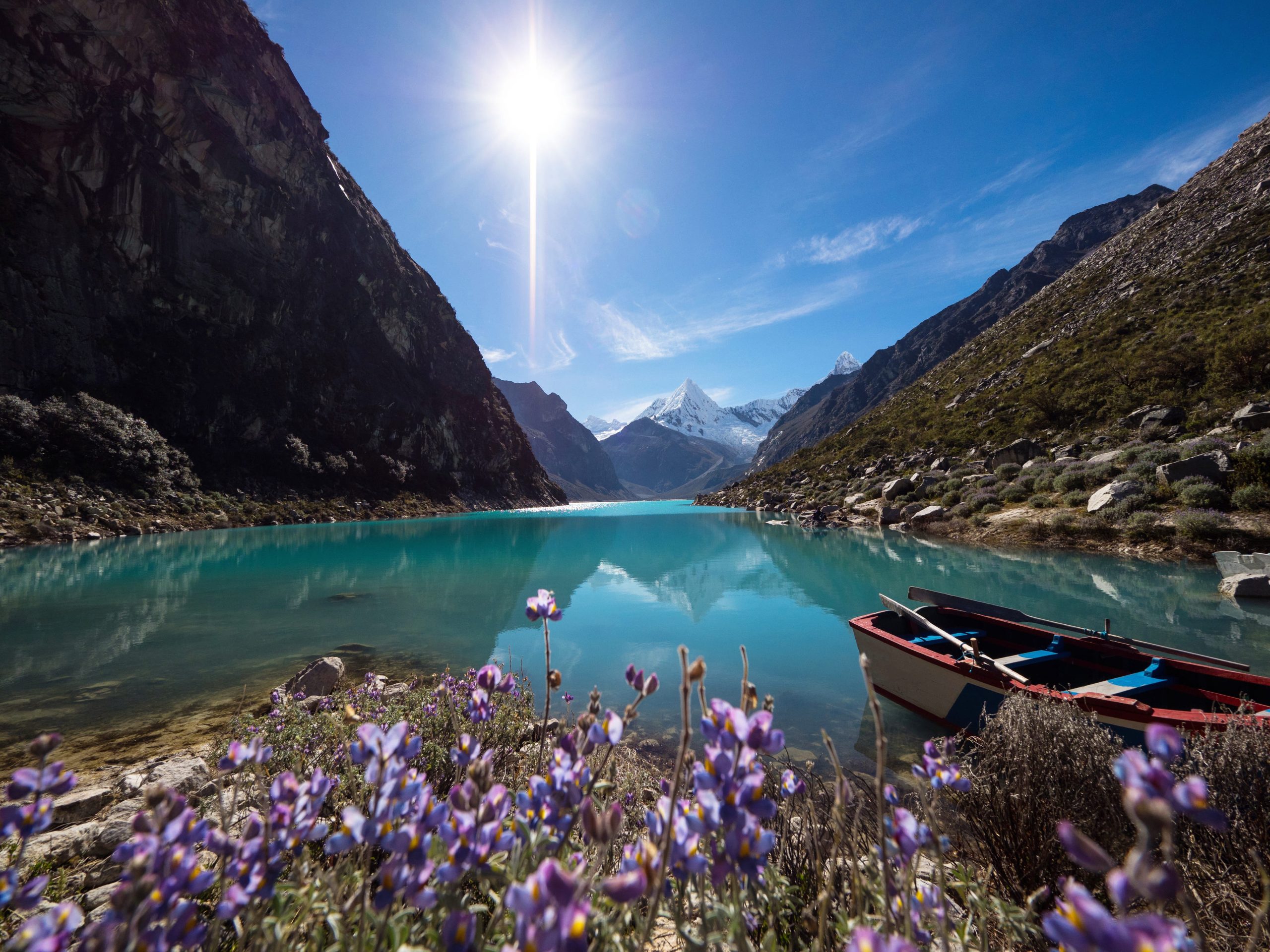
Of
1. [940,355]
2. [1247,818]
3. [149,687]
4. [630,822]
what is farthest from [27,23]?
[940,355]

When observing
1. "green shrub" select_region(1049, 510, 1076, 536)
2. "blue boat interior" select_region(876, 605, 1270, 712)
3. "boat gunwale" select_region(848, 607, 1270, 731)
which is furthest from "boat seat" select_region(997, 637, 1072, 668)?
"green shrub" select_region(1049, 510, 1076, 536)

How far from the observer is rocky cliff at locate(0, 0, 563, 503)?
3828 cm

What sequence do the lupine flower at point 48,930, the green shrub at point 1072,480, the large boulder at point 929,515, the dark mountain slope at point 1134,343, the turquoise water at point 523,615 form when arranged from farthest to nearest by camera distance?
the large boulder at point 929,515 → the dark mountain slope at point 1134,343 → the green shrub at point 1072,480 → the turquoise water at point 523,615 → the lupine flower at point 48,930

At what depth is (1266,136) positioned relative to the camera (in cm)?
4325

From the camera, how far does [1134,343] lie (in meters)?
34.0

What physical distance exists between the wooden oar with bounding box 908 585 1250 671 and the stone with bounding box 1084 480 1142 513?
12995 mm

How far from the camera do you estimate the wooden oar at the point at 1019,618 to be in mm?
6250

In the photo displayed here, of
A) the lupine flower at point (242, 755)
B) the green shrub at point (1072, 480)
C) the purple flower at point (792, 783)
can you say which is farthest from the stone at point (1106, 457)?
the lupine flower at point (242, 755)

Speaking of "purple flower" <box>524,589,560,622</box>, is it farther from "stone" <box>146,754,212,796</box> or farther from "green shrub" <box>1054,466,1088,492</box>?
"green shrub" <box>1054,466,1088,492</box>

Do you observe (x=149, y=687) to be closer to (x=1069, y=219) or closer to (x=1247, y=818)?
(x=1247, y=818)

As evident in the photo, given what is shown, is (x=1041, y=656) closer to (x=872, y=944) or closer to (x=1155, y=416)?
(x=872, y=944)

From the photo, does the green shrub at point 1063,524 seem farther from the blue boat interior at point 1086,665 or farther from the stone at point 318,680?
the stone at point 318,680

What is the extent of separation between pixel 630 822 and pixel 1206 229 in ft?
210

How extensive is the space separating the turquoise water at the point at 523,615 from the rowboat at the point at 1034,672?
2.68 ft
